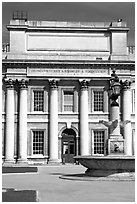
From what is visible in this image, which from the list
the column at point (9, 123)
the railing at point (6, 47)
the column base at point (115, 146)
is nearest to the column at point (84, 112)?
the column at point (9, 123)

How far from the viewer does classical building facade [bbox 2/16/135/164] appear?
42.6m

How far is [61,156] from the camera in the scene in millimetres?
43219

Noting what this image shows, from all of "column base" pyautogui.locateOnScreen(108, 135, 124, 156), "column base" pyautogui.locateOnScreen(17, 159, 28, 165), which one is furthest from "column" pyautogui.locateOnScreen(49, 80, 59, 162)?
"column base" pyautogui.locateOnScreen(108, 135, 124, 156)

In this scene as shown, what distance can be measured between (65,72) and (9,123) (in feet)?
24.1

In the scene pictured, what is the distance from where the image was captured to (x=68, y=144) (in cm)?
4397

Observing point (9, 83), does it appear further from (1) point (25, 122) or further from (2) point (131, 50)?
(2) point (131, 50)

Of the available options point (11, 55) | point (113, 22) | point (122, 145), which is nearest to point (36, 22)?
point (11, 55)

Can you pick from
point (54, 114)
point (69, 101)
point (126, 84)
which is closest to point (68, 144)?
point (54, 114)

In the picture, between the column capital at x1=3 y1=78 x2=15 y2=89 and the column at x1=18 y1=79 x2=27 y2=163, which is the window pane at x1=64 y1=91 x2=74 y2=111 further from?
the column capital at x1=3 y1=78 x2=15 y2=89

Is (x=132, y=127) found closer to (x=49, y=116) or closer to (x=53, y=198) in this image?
(x=49, y=116)

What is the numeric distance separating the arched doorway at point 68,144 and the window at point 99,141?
213cm

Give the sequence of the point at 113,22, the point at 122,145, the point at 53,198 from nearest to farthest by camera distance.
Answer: the point at 53,198
the point at 122,145
the point at 113,22

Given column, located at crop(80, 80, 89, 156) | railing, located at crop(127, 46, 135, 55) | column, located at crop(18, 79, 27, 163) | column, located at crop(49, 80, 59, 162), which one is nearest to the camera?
column, located at crop(18, 79, 27, 163)

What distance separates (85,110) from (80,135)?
248cm
